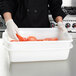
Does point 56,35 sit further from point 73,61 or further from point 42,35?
point 73,61

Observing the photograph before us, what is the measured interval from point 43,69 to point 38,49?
11 centimetres

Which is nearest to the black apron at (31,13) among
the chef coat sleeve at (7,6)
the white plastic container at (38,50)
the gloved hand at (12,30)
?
the chef coat sleeve at (7,6)

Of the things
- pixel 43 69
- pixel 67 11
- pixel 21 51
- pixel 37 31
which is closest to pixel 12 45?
pixel 21 51

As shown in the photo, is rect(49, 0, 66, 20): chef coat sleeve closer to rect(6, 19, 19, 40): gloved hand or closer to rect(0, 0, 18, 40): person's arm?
rect(0, 0, 18, 40): person's arm

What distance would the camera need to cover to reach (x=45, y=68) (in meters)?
0.88

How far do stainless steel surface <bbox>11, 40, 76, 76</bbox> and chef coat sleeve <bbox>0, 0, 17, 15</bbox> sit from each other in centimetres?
Result: 68

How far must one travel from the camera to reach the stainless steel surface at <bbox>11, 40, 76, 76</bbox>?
0.84 m

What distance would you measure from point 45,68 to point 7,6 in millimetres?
815

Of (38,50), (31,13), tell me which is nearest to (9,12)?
(31,13)

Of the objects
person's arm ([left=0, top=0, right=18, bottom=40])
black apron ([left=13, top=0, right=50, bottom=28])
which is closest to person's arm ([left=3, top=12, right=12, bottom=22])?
person's arm ([left=0, top=0, right=18, bottom=40])

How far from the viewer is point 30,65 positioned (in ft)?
2.98

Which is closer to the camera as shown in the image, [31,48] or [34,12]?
[31,48]

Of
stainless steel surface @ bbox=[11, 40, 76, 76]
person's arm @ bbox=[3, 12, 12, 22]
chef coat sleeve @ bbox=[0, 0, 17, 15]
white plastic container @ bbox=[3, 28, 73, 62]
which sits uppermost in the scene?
chef coat sleeve @ bbox=[0, 0, 17, 15]

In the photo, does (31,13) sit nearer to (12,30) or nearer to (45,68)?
(12,30)
